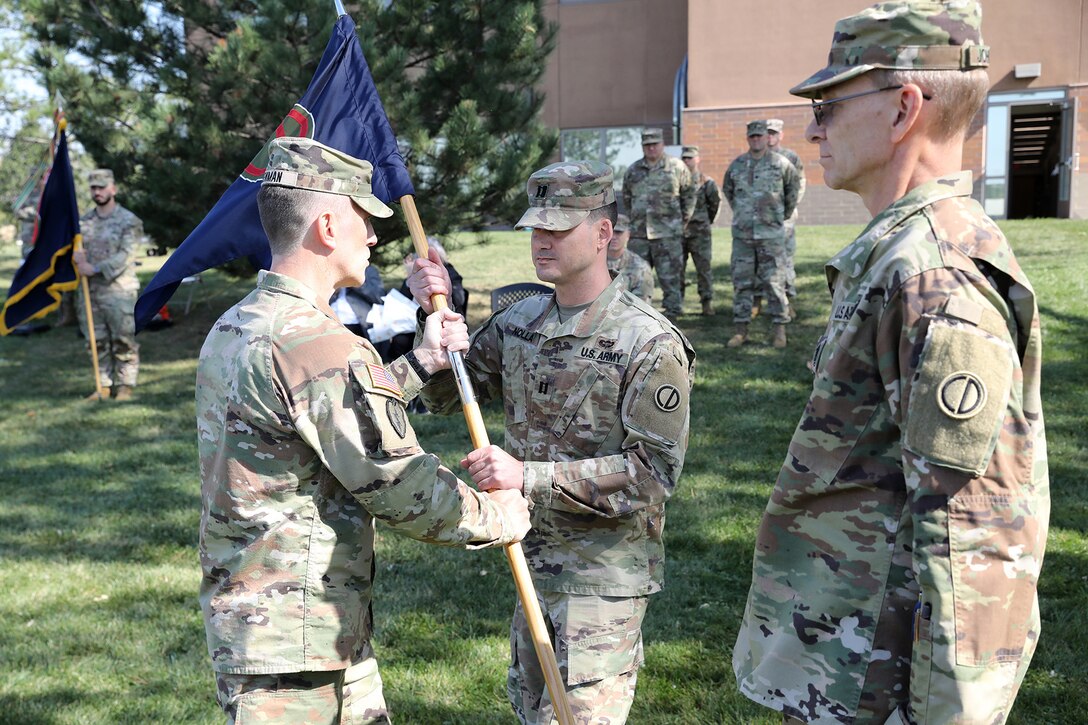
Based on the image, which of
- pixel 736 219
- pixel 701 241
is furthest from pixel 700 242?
pixel 736 219

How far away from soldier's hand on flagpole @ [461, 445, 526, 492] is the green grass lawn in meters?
1.63

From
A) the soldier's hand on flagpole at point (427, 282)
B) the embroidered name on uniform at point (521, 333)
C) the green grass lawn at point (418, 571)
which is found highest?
the soldier's hand on flagpole at point (427, 282)

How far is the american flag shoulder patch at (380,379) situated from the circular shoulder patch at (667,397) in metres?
0.86

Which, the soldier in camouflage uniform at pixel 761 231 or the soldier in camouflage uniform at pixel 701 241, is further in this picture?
the soldier in camouflage uniform at pixel 701 241

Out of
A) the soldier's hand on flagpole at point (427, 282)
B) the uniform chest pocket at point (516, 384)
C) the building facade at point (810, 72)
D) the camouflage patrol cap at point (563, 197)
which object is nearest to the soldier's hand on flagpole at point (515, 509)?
the uniform chest pocket at point (516, 384)

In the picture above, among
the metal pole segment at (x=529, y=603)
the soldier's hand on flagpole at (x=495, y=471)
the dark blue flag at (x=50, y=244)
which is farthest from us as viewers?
the dark blue flag at (x=50, y=244)

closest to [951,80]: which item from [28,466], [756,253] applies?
[28,466]

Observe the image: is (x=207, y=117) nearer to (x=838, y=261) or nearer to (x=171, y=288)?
(x=171, y=288)

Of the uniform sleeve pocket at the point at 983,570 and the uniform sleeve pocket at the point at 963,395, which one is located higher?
the uniform sleeve pocket at the point at 963,395

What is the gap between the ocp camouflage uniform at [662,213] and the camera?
39.1 ft

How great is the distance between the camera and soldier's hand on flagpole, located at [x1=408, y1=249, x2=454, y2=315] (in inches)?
127

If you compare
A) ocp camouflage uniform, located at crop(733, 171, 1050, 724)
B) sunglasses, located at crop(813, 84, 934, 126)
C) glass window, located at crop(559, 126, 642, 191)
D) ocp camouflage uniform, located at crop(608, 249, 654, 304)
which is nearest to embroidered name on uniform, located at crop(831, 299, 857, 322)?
ocp camouflage uniform, located at crop(733, 171, 1050, 724)

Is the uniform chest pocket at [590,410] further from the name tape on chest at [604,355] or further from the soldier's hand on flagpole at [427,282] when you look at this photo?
the soldier's hand on flagpole at [427,282]

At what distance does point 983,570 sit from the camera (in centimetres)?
168
